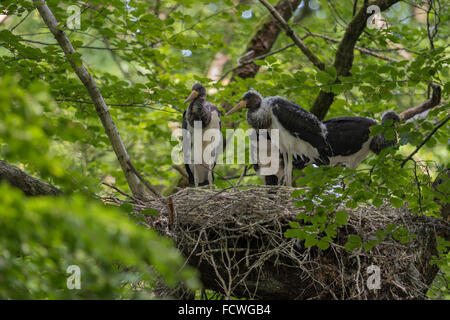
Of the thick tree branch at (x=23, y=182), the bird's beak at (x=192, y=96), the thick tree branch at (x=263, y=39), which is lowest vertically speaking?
the thick tree branch at (x=23, y=182)

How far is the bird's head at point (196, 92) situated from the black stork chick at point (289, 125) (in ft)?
1.39

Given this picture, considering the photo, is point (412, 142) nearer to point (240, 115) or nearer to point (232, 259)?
point (232, 259)

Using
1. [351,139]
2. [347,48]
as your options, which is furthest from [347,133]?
[347,48]

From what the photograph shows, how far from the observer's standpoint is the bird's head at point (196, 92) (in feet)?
16.3

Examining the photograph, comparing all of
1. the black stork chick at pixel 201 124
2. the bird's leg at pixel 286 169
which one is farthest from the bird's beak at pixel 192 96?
the bird's leg at pixel 286 169

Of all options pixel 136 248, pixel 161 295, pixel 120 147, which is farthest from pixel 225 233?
pixel 136 248

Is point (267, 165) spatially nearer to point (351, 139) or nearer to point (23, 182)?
point (351, 139)

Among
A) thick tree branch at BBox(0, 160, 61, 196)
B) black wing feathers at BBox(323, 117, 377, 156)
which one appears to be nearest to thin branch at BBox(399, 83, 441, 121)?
black wing feathers at BBox(323, 117, 377, 156)

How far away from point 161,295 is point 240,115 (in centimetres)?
283

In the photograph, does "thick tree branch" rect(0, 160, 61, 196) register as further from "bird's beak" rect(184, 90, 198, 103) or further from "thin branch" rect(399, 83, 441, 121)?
"thin branch" rect(399, 83, 441, 121)

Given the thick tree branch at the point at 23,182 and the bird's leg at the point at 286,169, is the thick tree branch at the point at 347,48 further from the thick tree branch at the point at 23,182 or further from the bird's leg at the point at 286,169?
the thick tree branch at the point at 23,182

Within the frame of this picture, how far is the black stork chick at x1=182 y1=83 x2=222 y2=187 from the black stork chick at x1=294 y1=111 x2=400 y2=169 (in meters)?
0.93

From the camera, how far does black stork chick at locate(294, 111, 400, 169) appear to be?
16.1 feet
